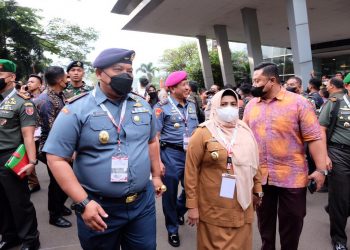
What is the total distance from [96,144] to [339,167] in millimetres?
2674

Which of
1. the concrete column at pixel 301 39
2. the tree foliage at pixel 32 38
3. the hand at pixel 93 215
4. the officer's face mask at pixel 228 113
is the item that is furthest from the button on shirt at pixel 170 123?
A: the tree foliage at pixel 32 38

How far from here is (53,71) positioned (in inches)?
A: 169

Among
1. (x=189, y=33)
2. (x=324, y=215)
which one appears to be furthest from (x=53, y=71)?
(x=189, y=33)

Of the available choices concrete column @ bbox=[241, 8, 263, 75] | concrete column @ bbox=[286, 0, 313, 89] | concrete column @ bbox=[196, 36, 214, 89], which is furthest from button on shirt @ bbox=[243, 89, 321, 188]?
concrete column @ bbox=[196, 36, 214, 89]

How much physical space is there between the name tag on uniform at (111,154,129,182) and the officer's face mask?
88 centimetres

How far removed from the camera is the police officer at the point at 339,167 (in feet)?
10.9

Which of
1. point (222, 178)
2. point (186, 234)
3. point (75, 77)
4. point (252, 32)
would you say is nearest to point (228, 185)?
point (222, 178)

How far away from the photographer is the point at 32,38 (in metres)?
22.5

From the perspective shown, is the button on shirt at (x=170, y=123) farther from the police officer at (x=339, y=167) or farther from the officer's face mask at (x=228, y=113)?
the police officer at (x=339, y=167)

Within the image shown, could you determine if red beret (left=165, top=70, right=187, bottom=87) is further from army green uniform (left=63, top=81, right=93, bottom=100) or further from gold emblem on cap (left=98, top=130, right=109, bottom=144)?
gold emblem on cap (left=98, top=130, right=109, bottom=144)

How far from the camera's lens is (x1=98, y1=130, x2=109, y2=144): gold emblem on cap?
2018mm

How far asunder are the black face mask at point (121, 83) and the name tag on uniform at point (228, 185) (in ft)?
3.35

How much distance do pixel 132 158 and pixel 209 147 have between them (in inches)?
25.3

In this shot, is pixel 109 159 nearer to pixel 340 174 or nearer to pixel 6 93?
pixel 6 93
